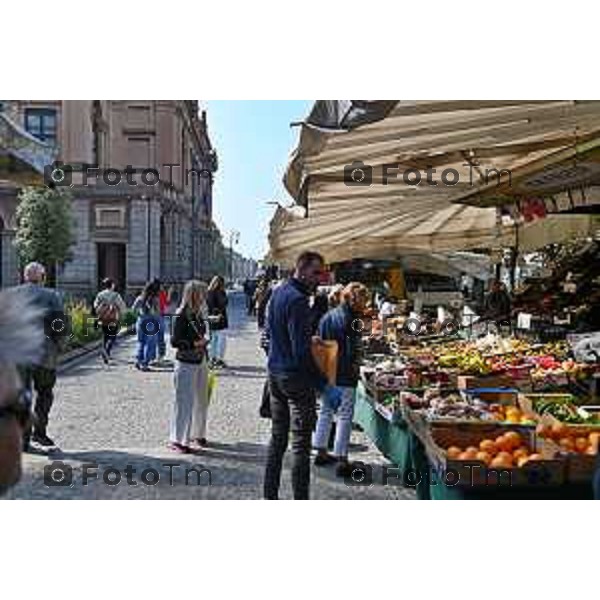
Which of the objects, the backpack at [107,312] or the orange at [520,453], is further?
the backpack at [107,312]

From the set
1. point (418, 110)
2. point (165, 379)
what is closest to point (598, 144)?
point (418, 110)

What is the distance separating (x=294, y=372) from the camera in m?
5.06

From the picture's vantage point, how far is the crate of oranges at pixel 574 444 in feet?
15.4

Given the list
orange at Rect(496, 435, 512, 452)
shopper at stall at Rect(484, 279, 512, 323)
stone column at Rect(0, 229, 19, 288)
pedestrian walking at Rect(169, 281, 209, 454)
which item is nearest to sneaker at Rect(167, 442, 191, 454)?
pedestrian walking at Rect(169, 281, 209, 454)

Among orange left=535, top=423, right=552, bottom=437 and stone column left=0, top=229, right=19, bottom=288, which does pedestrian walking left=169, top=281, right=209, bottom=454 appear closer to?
stone column left=0, top=229, right=19, bottom=288

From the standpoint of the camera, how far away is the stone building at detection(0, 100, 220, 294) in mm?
4887

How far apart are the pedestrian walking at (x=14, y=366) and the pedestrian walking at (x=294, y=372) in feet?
8.74

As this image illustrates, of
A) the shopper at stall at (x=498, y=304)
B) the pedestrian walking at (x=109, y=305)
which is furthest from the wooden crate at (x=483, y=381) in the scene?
the shopper at stall at (x=498, y=304)

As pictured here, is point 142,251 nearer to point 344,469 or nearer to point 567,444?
point 344,469

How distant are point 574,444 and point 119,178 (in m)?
2.75

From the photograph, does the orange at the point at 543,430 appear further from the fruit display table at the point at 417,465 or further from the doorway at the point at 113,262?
the doorway at the point at 113,262

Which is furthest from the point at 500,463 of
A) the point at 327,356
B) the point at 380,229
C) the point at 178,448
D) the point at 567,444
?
the point at 380,229
